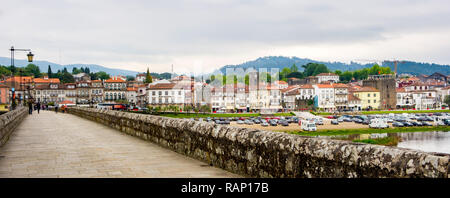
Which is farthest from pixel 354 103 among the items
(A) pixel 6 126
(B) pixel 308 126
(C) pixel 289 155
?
(C) pixel 289 155

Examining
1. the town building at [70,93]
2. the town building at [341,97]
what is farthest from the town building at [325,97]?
the town building at [70,93]

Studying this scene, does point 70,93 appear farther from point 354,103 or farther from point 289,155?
point 289,155

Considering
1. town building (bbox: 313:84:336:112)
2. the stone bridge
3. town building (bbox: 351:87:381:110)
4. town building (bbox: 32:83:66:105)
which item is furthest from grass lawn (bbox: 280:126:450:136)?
town building (bbox: 32:83:66:105)

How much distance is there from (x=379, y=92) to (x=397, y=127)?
82.2m

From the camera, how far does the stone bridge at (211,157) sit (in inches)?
176

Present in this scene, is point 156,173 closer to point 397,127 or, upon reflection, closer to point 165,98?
point 397,127

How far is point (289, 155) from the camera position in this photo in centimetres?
596

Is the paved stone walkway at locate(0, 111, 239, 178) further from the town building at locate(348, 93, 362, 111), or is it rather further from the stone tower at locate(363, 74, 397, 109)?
the stone tower at locate(363, 74, 397, 109)

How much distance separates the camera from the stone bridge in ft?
14.7

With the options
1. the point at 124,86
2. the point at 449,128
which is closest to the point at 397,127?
the point at 449,128

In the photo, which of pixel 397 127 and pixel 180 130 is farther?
pixel 397 127

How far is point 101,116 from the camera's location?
24.8 meters

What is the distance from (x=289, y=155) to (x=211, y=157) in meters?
2.80

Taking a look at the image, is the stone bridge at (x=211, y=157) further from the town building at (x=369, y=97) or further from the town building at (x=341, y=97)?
the town building at (x=369, y=97)
